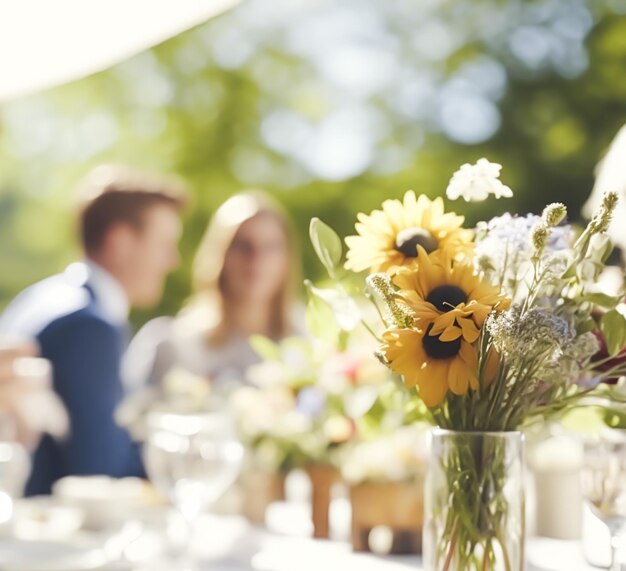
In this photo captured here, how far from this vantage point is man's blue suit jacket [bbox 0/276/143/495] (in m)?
2.05

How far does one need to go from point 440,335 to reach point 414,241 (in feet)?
0.32

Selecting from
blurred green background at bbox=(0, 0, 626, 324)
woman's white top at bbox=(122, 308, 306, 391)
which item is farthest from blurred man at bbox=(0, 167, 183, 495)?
blurred green background at bbox=(0, 0, 626, 324)

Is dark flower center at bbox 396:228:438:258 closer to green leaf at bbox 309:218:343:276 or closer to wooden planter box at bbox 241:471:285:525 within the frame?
green leaf at bbox 309:218:343:276

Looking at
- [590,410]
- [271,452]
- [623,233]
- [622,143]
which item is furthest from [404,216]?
[271,452]

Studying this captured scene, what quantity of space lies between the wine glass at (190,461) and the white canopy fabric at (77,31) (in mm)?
1041

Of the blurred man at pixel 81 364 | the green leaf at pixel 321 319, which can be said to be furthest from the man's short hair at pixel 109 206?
the green leaf at pixel 321 319

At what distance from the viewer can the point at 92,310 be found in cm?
210

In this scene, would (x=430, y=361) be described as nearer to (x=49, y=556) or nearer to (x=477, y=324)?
(x=477, y=324)

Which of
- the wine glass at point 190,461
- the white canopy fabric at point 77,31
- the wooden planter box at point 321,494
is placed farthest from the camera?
the white canopy fabric at point 77,31

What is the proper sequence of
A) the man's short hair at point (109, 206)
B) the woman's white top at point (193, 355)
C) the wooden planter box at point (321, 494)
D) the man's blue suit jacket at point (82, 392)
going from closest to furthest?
the wooden planter box at point (321, 494)
the man's blue suit jacket at point (82, 392)
the man's short hair at point (109, 206)
the woman's white top at point (193, 355)

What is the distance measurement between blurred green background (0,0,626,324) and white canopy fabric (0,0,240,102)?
15.6ft

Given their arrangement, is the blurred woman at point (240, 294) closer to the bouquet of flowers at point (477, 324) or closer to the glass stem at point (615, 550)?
the glass stem at point (615, 550)

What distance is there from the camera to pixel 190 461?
3.71ft

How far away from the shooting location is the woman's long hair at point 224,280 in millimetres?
2916
